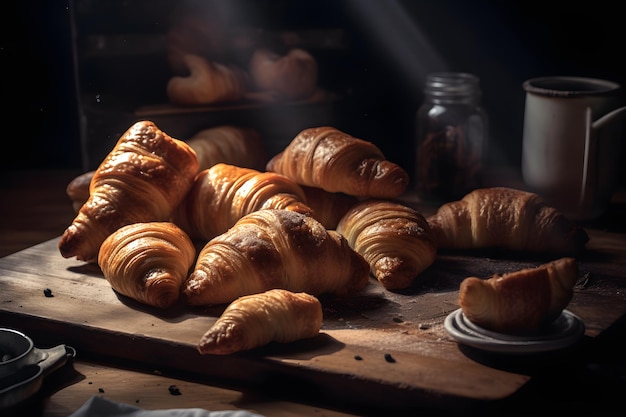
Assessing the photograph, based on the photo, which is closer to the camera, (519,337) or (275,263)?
(519,337)

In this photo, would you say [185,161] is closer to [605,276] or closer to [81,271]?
[81,271]

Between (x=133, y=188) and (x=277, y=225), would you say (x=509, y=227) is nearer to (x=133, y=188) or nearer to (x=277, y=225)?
(x=277, y=225)

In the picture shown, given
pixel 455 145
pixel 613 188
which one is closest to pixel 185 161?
pixel 455 145

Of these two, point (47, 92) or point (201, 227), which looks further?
point (47, 92)

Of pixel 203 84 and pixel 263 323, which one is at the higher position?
pixel 203 84

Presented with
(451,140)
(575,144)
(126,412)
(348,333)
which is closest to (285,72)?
(451,140)

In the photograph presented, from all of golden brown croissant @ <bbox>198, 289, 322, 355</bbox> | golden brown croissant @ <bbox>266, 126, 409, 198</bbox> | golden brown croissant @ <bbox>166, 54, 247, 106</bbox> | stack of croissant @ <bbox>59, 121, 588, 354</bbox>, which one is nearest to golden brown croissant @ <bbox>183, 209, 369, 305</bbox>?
stack of croissant @ <bbox>59, 121, 588, 354</bbox>

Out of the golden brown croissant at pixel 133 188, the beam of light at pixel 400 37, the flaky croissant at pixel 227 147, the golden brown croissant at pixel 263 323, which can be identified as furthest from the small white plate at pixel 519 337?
the beam of light at pixel 400 37
